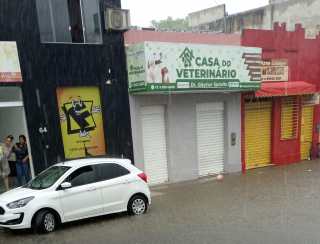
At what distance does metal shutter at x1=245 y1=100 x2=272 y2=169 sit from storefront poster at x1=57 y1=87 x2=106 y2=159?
7.00m

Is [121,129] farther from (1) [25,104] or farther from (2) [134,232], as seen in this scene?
(2) [134,232]

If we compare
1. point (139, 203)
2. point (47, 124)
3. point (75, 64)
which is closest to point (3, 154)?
point (47, 124)

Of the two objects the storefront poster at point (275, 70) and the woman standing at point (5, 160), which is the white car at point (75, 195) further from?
the storefront poster at point (275, 70)

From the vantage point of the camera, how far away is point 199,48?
13.8 meters

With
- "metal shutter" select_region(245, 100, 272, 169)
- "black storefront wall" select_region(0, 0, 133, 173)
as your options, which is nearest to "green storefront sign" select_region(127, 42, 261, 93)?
"black storefront wall" select_region(0, 0, 133, 173)

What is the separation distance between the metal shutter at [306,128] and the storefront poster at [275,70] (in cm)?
221

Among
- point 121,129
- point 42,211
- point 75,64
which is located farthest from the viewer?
point 121,129

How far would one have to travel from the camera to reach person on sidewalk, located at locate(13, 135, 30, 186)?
11523 millimetres

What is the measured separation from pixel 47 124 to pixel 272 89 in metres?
9.51

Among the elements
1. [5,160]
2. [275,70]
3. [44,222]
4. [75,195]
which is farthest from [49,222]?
[275,70]

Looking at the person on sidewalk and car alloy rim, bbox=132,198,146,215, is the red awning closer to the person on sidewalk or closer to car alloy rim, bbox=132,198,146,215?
car alloy rim, bbox=132,198,146,215

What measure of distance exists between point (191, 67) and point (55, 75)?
15.5 feet

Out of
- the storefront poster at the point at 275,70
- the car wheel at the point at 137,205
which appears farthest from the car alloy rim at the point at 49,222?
the storefront poster at the point at 275,70

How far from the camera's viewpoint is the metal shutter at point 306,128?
18.8 m
